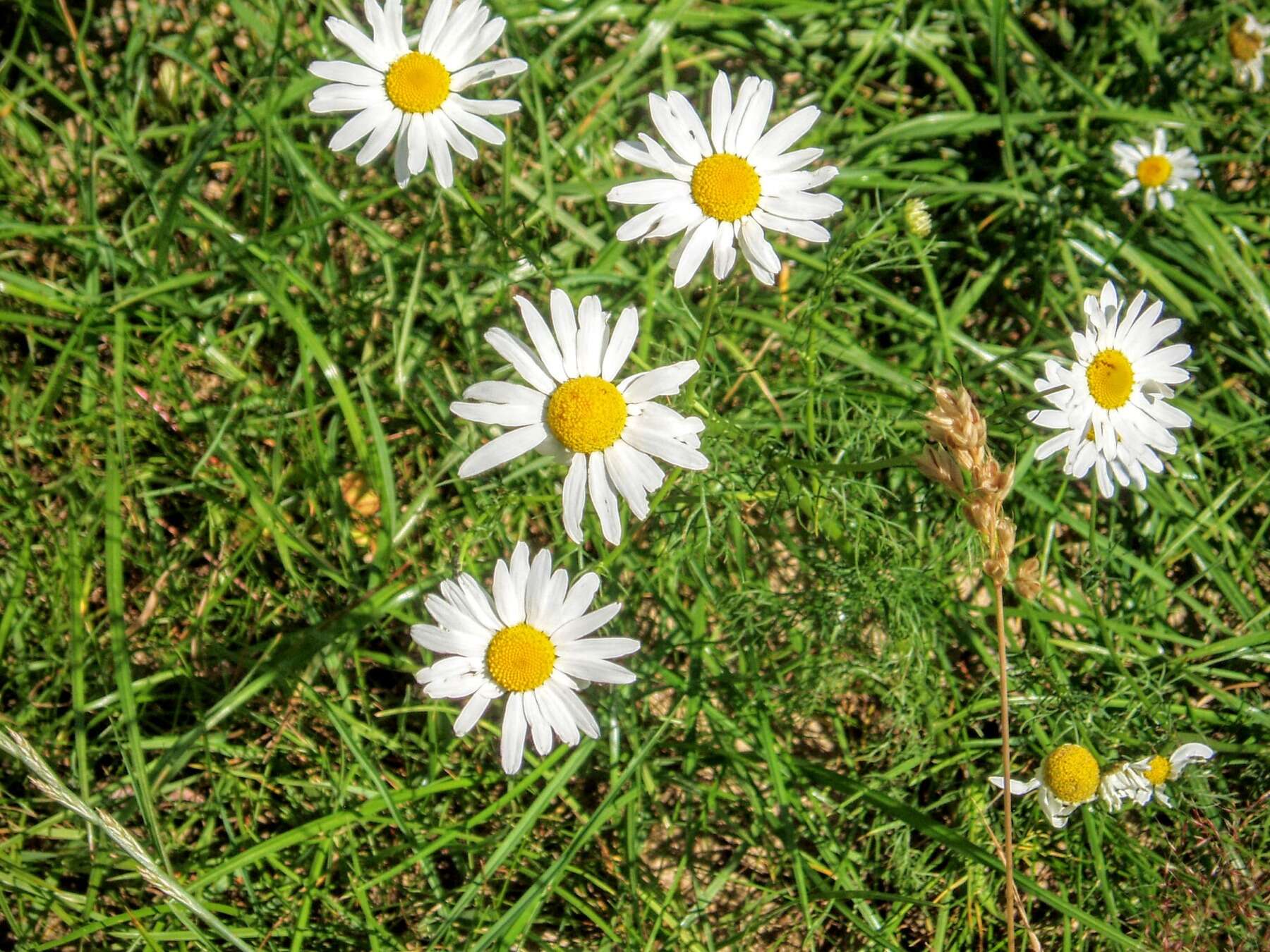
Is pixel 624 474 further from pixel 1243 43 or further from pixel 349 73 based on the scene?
pixel 1243 43

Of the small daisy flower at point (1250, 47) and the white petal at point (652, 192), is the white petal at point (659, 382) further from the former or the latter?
the small daisy flower at point (1250, 47)

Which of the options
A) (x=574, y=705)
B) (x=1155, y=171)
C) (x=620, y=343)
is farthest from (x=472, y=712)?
(x=1155, y=171)

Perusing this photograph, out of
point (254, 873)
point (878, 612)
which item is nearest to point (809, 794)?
point (878, 612)

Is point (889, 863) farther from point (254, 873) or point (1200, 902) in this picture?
point (254, 873)

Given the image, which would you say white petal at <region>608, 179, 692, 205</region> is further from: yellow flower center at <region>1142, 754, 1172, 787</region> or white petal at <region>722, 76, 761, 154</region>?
yellow flower center at <region>1142, 754, 1172, 787</region>

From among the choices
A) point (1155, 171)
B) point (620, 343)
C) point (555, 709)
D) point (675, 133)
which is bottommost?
point (555, 709)
